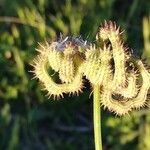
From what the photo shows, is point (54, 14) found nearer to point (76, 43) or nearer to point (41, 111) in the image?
point (41, 111)

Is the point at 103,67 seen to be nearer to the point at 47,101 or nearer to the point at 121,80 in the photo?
the point at 121,80

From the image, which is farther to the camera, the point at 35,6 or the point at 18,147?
the point at 35,6

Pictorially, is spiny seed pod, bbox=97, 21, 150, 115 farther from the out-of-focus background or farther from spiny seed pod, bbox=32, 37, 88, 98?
the out-of-focus background

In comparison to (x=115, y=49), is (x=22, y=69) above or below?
above

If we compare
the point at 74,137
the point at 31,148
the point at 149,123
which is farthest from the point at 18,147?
→ the point at 149,123

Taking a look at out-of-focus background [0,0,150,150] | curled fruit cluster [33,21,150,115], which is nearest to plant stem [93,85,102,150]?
curled fruit cluster [33,21,150,115]

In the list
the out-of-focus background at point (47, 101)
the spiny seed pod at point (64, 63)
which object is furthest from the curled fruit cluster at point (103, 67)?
the out-of-focus background at point (47, 101)
